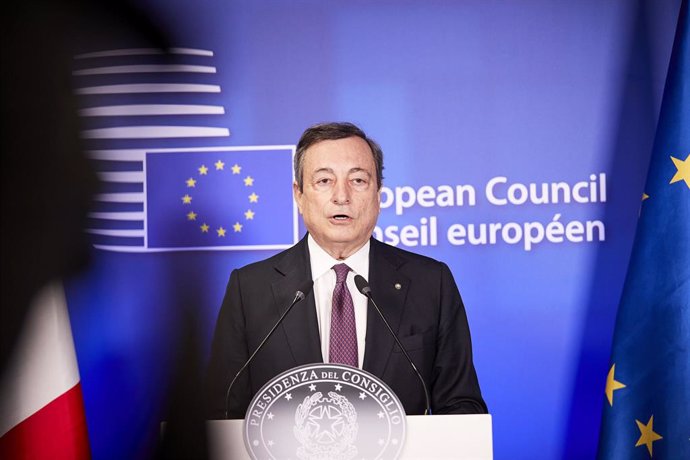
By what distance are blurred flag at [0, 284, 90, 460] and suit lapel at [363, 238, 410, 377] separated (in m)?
1.12

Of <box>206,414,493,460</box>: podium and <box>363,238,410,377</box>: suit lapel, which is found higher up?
<box>363,238,410,377</box>: suit lapel

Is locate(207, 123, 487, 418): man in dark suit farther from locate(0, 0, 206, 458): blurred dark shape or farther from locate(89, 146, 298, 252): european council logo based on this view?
locate(0, 0, 206, 458): blurred dark shape

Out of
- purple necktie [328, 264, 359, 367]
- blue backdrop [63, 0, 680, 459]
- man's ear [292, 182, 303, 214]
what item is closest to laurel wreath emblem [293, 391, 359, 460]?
purple necktie [328, 264, 359, 367]

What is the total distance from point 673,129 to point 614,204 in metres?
0.42

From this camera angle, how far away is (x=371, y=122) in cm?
355

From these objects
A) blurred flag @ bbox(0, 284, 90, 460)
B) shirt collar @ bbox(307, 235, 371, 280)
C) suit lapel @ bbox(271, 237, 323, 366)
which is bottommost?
blurred flag @ bbox(0, 284, 90, 460)

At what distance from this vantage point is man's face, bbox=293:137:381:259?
3125mm

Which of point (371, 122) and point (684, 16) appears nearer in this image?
point (684, 16)

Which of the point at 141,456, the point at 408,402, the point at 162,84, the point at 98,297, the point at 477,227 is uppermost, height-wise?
the point at 162,84

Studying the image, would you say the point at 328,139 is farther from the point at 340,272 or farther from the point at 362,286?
the point at 362,286

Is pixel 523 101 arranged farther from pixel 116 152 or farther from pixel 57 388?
pixel 57 388

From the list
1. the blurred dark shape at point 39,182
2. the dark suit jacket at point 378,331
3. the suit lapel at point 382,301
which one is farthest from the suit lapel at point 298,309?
the blurred dark shape at point 39,182

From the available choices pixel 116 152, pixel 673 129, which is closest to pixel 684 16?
pixel 673 129

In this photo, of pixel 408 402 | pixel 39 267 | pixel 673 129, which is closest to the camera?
pixel 39 267
